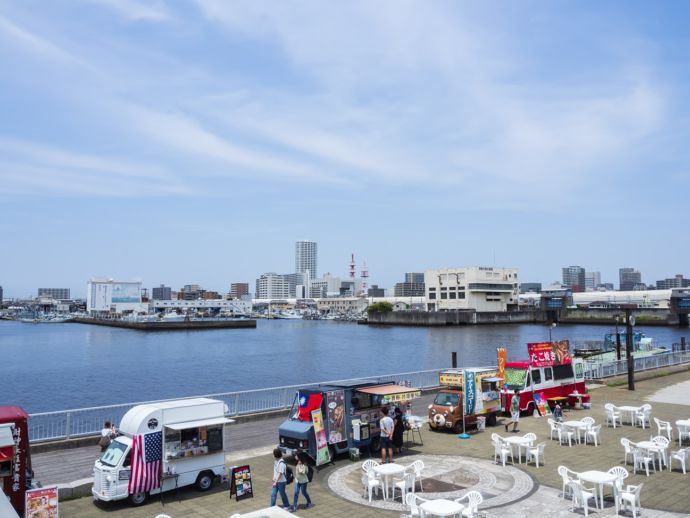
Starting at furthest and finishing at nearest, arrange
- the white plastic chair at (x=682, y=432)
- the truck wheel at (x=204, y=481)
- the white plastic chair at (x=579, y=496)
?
the white plastic chair at (x=682, y=432) < the truck wheel at (x=204, y=481) < the white plastic chair at (x=579, y=496)

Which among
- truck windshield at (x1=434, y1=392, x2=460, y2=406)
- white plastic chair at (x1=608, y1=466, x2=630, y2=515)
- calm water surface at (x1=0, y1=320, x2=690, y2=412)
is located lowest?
calm water surface at (x1=0, y1=320, x2=690, y2=412)

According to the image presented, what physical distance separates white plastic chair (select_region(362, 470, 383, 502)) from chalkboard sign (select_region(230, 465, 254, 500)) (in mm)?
2857

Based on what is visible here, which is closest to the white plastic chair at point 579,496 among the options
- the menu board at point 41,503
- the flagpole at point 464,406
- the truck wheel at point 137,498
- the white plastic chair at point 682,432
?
the flagpole at point 464,406

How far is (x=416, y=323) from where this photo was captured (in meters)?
158

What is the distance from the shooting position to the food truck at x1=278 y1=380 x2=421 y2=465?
16141mm

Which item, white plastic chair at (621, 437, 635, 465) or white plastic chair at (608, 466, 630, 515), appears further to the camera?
white plastic chair at (621, 437, 635, 465)

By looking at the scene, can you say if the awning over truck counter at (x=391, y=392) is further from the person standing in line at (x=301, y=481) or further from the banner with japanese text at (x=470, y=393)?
the person standing in line at (x=301, y=481)

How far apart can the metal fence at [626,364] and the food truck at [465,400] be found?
622 inches

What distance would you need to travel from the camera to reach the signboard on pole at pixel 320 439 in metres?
16.0

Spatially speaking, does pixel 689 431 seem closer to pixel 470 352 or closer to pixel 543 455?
pixel 543 455

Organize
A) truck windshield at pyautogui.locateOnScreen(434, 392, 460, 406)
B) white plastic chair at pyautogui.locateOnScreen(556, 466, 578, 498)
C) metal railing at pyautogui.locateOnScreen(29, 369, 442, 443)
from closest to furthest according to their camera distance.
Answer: white plastic chair at pyautogui.locateOnScreen(556, 466, 578, 498) → metal railing at pyautogui.locateOnScreen(29, 369, 442, 443) → truck windshield at pyautogui.locateOnScreen(434, 392, 460, 406)

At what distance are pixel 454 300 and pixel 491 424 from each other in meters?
141

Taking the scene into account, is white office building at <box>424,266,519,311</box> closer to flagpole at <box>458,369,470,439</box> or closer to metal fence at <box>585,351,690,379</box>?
metal fence at <box>585,351,690,379</box>

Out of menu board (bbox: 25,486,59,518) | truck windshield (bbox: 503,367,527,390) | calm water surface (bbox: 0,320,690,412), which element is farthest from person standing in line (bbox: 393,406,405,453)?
calm water surface (bbox: 0,320,690,412)
